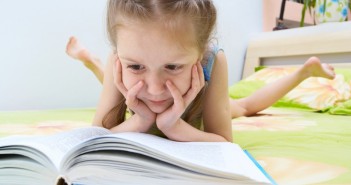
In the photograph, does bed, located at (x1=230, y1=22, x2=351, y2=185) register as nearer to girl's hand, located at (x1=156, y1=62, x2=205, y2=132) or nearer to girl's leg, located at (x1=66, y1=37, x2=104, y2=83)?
girl's hand, located at (x1=156, y1=62, x2=205, y2=132)

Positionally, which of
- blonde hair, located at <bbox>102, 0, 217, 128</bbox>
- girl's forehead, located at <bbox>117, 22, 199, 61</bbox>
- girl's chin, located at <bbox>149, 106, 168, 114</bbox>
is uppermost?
blonde hair, located at <bbox>102, 0, 217, 128</bbox>

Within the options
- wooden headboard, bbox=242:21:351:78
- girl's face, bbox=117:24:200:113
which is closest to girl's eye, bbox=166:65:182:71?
girl's face, bbox=117:24:200:113

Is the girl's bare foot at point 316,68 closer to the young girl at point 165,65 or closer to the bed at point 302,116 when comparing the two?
the bed at point 302,116

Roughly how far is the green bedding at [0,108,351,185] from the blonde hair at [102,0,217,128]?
23 cm

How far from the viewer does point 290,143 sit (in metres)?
0.73

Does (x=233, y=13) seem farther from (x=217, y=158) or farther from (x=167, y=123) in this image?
(x=217, y=158)

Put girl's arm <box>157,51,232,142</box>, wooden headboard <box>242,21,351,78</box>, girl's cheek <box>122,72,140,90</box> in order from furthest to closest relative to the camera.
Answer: wooden headboard <box>242,21,351,78</box>, girl's arm <box>157,51,232,142</box>, girl's cheek <box>122,72,140,90</box>

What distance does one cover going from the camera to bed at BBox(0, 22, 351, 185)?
1.78ft

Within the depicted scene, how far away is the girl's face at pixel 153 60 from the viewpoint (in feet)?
1.84

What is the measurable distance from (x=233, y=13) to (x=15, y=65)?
50.2 inches

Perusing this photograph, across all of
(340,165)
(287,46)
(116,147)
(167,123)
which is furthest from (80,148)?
(287,46)

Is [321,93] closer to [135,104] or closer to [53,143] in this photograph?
[135,104]

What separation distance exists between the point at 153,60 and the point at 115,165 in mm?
219

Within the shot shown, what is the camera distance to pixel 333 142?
0.75m
